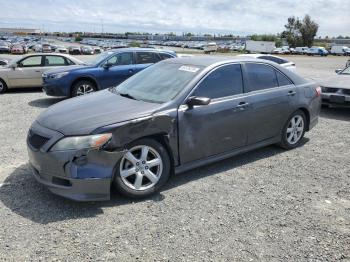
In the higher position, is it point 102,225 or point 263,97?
point 263,97

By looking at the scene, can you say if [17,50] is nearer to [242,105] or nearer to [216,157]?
[242,105]

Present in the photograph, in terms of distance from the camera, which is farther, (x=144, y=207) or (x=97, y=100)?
(x=97, y=100)

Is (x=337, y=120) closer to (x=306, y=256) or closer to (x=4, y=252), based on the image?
(x=306, y=256)

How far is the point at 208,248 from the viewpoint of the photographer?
331 cm

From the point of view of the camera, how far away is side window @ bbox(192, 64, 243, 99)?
475 centimetres

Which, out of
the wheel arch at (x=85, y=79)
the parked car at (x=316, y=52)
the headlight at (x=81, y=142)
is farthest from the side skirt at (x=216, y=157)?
the parked car at (x=316, y=52)

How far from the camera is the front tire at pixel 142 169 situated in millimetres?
4055

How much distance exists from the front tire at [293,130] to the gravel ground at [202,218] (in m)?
0.51

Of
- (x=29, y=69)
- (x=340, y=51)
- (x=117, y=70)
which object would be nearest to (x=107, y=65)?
(x=117, y=70)

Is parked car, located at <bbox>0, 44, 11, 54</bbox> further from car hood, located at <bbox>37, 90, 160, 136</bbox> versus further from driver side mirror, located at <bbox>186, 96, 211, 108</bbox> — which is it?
driver side mirror, located at <bbox>186, 96, 211, 108</bbox>

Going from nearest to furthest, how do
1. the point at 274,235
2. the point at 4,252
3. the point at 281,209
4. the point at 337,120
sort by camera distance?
the point at 4,252 < the point at 274,235 < the point at 281,209 < the point at 337,120

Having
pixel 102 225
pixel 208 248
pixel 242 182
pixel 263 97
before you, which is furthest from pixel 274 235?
pixel 263 97

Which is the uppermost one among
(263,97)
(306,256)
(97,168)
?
(263,97)

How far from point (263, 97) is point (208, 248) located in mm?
2784
